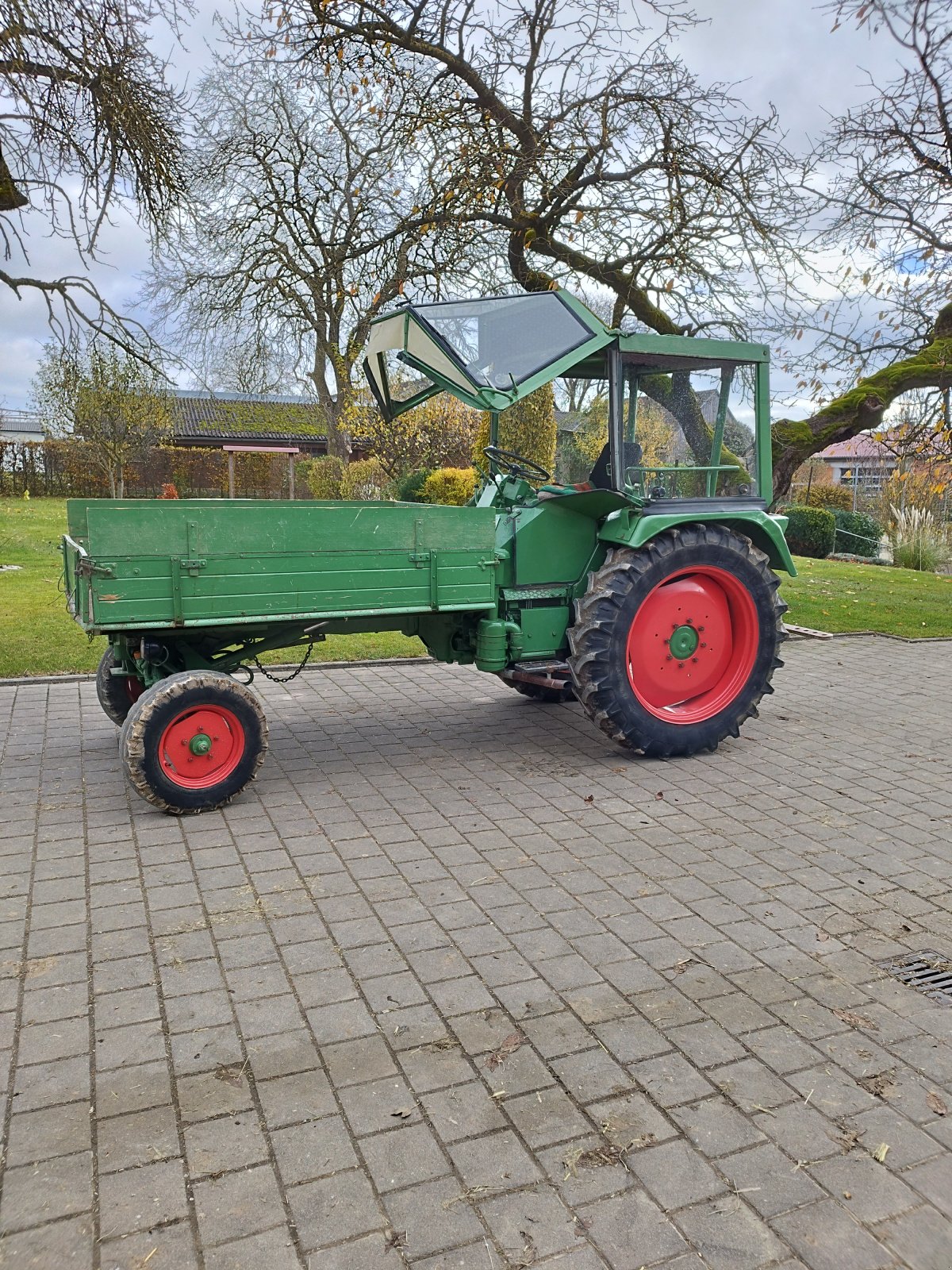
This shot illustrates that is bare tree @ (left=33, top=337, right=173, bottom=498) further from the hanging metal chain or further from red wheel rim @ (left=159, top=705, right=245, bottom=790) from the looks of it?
red wheel rim @ (left=159, top=705, right=245, bottom=790)

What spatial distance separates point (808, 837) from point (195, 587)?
3.24 metres

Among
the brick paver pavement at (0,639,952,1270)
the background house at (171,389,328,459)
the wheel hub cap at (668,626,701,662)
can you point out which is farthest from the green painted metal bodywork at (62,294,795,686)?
the background house at (171,389,328,459)

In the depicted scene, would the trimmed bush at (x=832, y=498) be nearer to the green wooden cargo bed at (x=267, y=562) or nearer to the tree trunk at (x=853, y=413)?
the tree trunk at (x=853, y=413)

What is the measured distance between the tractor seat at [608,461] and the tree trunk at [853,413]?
5.57 metres

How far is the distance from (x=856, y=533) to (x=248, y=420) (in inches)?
595

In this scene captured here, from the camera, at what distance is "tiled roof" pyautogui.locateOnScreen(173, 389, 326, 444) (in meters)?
24.5

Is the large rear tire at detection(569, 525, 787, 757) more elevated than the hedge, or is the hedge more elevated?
A: the hedge

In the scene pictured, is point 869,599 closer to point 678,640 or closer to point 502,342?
point 678,640

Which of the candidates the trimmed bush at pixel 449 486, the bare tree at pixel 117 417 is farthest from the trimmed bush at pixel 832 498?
the bare tree at pixel 117 417

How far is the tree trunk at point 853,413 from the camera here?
10734 mm

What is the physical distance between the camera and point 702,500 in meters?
5.93

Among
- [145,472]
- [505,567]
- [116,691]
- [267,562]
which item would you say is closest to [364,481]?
[145,472]

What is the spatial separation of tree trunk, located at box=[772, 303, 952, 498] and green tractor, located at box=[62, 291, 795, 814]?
5.02 metres

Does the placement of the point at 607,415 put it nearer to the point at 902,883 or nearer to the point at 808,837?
the point at 808,837
